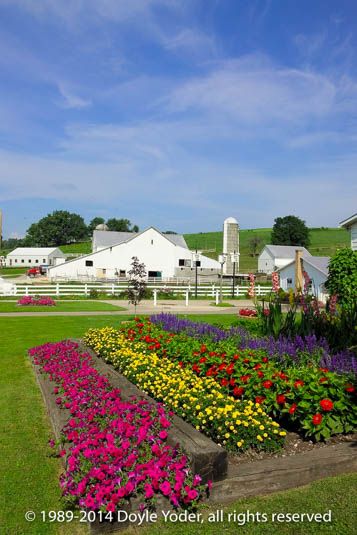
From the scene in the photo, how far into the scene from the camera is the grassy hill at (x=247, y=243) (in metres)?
89.7

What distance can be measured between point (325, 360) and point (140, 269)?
14.0 m

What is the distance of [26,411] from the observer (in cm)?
625

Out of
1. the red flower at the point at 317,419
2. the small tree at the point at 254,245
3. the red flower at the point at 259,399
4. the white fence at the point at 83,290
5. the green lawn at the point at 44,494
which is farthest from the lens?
the small tree at the point at 254,245

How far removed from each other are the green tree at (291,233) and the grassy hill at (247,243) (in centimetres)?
255

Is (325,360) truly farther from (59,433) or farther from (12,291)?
(12,291)

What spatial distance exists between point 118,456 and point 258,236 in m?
116

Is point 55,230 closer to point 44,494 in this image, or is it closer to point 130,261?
→ point 130,261

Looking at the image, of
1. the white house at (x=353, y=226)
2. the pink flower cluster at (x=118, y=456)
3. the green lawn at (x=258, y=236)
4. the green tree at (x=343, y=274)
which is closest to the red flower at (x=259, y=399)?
the pink flower cluster at (x=118, y=456)

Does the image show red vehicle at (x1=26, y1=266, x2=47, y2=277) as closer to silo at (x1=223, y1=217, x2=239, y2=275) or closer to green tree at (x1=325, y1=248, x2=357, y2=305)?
silo at (x1=223, y1=217, x2=239, y2=275)

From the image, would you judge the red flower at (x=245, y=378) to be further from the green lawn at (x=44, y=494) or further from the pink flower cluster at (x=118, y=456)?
the green lawn at (x=44, y=494)

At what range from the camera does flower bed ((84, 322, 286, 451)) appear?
431cm

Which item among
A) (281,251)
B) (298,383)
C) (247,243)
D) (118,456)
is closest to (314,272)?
(298,383)

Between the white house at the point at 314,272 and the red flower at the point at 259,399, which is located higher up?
the white house at the point at 314,272

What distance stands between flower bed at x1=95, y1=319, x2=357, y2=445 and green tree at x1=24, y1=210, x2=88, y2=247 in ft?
436
